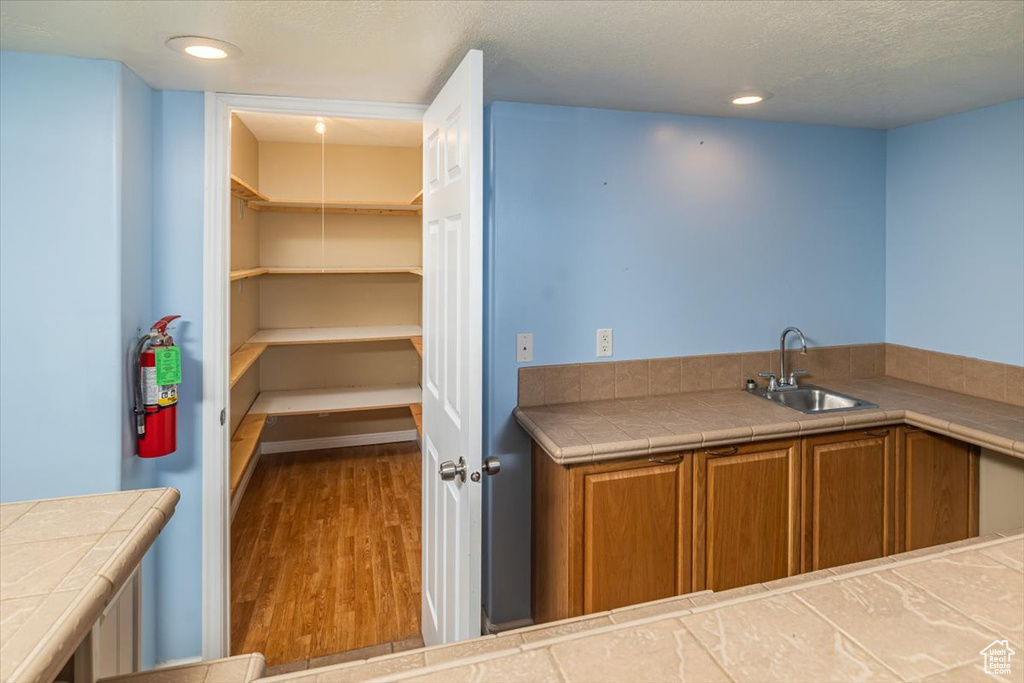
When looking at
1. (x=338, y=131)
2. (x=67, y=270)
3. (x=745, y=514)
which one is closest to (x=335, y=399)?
(x=338, y=131)

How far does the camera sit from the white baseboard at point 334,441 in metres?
4.90

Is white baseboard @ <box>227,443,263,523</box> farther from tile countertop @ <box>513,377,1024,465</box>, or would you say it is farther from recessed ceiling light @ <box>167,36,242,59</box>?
recessed ceiling light @ <box>167,36,242,59</box>

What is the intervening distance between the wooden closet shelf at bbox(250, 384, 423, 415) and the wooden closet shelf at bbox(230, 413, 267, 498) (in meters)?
0.11

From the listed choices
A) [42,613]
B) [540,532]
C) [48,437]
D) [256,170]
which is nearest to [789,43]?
[540,532]

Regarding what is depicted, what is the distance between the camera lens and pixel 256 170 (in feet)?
14.6

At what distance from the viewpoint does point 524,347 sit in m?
2.47

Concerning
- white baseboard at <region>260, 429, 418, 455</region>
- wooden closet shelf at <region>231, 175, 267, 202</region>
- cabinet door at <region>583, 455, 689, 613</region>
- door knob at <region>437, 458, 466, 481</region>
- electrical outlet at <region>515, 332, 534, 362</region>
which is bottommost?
white baseboard at <region>260, 429, 418, 455</region>

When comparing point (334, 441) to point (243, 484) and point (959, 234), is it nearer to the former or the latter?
point (243, 484)

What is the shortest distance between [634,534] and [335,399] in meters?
2.96

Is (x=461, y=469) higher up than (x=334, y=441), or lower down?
higher up

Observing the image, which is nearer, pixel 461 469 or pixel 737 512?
pixel 461 469

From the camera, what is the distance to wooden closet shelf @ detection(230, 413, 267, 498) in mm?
3146

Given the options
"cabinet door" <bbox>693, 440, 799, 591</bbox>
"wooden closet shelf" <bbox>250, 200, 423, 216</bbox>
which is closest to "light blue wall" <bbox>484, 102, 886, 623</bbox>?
"cabinet door" <bbox>693, 440, 799, 591</bbox>

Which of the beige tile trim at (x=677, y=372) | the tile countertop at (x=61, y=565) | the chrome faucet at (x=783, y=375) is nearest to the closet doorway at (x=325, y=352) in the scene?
the beige tile trim at (x=677, y=372)
